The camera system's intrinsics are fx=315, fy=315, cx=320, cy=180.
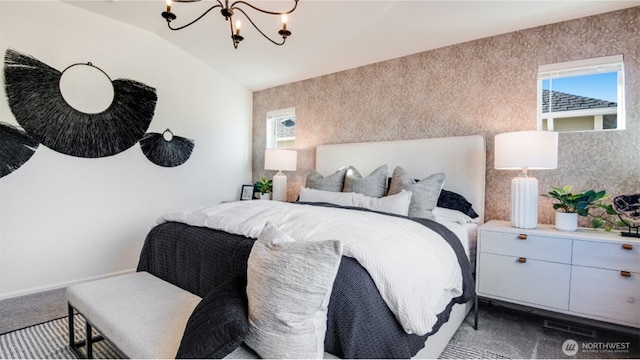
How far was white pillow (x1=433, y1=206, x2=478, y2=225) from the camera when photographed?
2561mm

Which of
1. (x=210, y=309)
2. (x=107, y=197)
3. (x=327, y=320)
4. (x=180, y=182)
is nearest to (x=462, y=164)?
(x=327, y=320)

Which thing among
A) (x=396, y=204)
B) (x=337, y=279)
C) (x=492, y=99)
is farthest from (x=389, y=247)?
(x=492, y=99)

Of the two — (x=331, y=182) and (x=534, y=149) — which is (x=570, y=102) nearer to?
(x=534, y=149)

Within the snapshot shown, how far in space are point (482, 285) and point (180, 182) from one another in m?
3.39

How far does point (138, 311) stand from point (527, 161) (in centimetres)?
256

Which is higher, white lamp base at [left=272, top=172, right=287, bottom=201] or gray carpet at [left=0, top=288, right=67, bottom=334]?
white lamp base at [left=272, top=172, right=287, bottom=201]

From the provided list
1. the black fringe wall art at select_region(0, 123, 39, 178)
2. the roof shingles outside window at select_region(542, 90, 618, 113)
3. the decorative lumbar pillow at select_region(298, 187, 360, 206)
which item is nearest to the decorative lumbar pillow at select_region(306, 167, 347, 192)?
the decorative lumbar pillow at select_region(298, 187, 360, 206)

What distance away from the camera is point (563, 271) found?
6.62 feet

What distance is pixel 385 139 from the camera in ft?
11.5

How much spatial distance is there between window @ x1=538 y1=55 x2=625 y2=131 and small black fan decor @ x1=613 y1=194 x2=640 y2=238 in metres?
0.66

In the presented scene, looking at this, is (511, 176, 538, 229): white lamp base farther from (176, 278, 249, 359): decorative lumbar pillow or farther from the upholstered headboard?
(176, 278, 249, 359): decorative lumbar pillow

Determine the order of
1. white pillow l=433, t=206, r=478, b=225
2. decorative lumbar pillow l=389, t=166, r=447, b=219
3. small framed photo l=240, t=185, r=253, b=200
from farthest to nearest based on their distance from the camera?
small framed photo l=240, t=185, r=253, b=200 → white pillow l=433, t=206, r=478, b=225 → decorative lumbar pillow l=389, t=166, r=447, b=219

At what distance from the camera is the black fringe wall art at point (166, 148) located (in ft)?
11.6

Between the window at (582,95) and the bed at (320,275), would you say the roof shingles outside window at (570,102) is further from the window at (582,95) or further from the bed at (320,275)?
the bed at (320,275)
